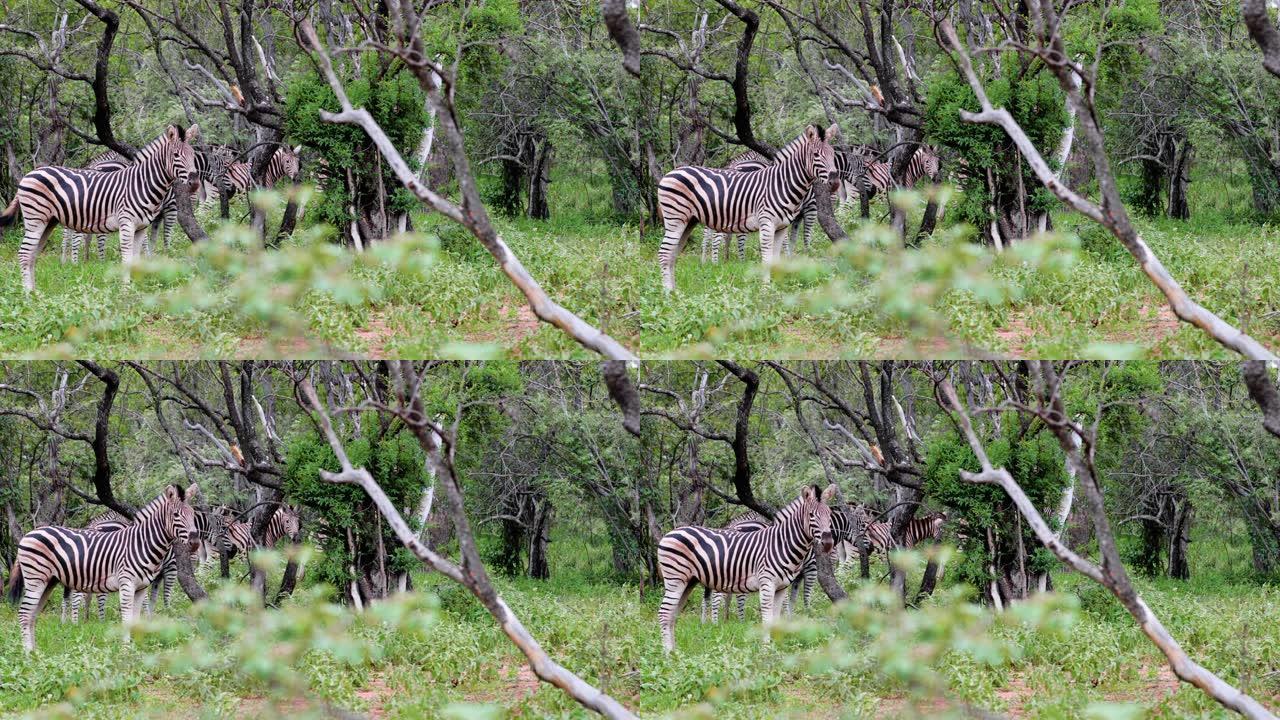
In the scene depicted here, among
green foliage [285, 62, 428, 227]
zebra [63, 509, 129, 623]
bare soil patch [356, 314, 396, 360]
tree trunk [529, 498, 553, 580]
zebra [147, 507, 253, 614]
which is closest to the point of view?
bare soil patch [356, 314, 396, 360]

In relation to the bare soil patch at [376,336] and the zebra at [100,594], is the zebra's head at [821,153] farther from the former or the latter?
the zebra at [100,594]

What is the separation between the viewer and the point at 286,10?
610 inches

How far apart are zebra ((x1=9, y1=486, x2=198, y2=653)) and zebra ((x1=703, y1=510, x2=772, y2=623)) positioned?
5.83 m

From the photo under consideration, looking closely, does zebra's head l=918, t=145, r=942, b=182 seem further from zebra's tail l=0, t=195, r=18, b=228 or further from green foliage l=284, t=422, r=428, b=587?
zebra's tail l=0, t=195, r=18, b=228

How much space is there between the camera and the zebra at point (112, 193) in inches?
563

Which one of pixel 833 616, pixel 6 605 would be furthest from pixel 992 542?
pixel 6 605

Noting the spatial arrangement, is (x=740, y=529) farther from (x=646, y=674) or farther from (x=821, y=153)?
(x=821, y=153)

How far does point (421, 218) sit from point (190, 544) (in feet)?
14.9

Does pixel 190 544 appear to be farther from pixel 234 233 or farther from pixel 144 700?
pixel 234 233

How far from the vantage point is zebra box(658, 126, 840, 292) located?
1346 cm

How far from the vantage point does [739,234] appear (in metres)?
14.1

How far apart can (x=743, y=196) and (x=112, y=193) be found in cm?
651

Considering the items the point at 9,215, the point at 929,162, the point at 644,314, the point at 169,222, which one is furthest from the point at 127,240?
the point at 929,162

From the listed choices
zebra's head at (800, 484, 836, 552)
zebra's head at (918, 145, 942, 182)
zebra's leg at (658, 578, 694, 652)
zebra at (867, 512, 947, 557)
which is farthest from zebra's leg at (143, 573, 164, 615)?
zebra's head at (918, 145, 942, 182)
